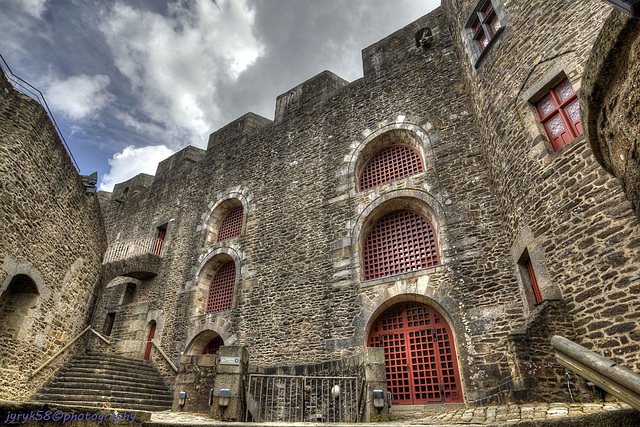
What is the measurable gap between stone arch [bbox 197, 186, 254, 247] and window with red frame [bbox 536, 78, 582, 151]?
9.41m

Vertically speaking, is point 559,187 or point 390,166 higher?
point 390,166

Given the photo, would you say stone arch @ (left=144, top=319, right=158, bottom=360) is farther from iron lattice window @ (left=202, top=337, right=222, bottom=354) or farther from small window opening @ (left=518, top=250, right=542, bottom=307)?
small window opening @ (left=518, top=250, right=542, bottom=307)

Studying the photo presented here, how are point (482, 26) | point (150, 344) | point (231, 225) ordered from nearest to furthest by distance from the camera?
point (482, 26) < point (150, 344) < point (231, 225)

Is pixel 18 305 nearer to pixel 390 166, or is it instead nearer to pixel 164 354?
pixel 164 354

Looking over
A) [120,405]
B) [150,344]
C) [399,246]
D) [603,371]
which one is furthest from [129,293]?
[603,371]

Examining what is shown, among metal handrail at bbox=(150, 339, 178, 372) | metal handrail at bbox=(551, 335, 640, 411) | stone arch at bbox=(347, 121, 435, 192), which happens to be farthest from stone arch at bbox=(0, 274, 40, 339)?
metal handrail at bbox=(551, 335, 640, 411)

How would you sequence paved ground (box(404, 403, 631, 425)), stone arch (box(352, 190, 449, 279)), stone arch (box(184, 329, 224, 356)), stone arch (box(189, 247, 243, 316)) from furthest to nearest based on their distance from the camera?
stone arch (box(189, 247, 243, 316))
stone arch (box(184, 329, 224, 356))
stone arch (box(352, 190, 449, 279))
paved ground (box(404, 403, 631, 425))

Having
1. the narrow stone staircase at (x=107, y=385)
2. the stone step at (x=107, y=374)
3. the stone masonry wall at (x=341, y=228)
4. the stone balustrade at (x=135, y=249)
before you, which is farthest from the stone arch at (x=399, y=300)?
the stone balustrade at (x=135, y=249)

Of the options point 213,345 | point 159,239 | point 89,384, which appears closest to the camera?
point 89,384

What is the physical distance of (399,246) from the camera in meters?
9.41

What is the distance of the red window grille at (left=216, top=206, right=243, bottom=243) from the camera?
44.1 feet

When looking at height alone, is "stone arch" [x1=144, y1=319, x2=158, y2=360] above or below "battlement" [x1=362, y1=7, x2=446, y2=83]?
below

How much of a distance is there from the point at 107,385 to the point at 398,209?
910 centimetres

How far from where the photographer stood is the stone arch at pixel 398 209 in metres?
8.76
